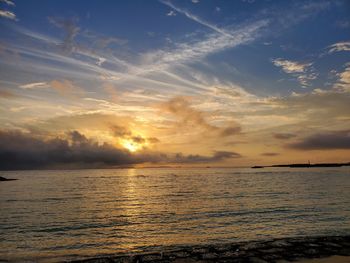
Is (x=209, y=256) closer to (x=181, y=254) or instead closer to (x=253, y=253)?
(x=181, y=254)

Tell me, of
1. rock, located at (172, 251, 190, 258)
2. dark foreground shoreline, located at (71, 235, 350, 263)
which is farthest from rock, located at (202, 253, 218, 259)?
rock, located at (172, 251, 190, 258)

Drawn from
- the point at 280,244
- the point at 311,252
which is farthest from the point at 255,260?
the point at 280,244

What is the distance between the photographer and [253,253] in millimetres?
13758

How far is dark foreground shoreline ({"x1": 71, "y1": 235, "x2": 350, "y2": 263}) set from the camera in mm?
12864

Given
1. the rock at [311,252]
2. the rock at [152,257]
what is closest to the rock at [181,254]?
the rock at [152,257]

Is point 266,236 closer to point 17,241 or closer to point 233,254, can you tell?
point 233,254

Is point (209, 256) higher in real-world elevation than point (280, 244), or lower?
higher

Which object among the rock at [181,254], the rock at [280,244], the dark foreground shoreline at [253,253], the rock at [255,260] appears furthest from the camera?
the rock at [280,244]

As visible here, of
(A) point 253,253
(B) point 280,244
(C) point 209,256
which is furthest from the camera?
(B) point 280,244

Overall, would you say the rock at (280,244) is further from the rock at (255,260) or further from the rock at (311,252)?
the rock at (255,260)

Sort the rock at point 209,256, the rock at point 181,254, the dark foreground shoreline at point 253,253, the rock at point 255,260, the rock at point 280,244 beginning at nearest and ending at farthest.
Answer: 1. the rock at point 255,260
2. the dark foreground shoreline at point 253,253
3. the rock at point 209,256
4. the rock at point 181,254
5. the rock at point 280,244

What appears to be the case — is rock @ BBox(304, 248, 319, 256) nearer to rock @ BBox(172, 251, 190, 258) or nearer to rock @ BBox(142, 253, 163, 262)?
rock @ BBox(172, 251, 190, 258)

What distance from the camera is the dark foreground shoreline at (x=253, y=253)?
12864mm

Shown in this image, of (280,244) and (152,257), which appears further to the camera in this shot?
(280,244)
